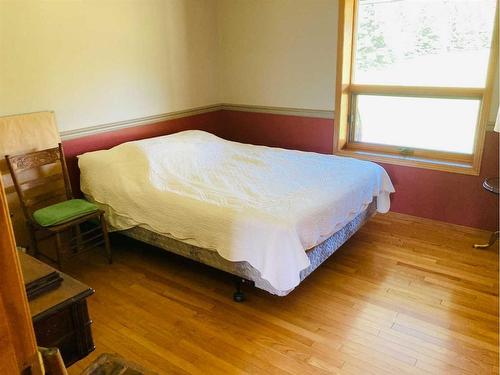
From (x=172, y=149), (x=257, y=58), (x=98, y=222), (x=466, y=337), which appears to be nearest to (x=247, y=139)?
(x=257, y=58)

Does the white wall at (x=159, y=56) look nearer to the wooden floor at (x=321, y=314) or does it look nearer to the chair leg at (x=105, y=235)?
the chair leg at (x=105, y=235)

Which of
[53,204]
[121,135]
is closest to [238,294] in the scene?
[53,204]

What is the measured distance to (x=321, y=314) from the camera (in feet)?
7.70

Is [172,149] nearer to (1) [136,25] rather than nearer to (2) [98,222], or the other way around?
(2) [98,222]

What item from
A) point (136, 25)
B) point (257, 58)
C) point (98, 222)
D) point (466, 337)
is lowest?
point (466, 337)

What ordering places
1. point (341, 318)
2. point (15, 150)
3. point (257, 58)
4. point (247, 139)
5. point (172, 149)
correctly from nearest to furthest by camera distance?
point (341, 318), point (15, 150), point (172, 149), point (257, 58), point (247, 139)

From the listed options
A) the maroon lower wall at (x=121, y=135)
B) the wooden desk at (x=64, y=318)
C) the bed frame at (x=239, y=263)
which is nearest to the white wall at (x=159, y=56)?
the maroon lower wall at (x=121, y=135)

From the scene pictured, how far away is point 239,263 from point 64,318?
4.01ft

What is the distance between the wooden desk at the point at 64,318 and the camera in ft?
3.80

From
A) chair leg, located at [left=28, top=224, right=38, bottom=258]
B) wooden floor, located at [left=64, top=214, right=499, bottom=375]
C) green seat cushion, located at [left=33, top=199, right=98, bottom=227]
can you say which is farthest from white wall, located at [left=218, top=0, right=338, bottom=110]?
chair leg, located at [left=28, top=224, right=38, bottom=258]

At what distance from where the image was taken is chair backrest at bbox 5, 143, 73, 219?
107 inches

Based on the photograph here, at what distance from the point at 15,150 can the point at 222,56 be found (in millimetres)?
2274

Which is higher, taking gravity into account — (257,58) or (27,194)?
(257,58)

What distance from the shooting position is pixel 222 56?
14.0ft
